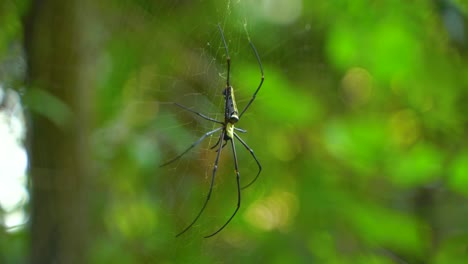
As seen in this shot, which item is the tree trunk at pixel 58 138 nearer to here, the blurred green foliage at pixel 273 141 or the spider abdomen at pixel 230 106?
the blurred green foliage at pixel 273 141

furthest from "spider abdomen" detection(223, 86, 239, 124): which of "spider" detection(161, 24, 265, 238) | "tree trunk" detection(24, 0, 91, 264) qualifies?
"tree trunk" detection(24, 0, 91, 264)

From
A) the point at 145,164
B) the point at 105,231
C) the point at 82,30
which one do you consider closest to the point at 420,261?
the point at 145,164

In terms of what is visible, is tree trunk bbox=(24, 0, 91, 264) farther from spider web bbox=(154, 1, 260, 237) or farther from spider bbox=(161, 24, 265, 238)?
spider bbox=(161, 24, 265, 238)

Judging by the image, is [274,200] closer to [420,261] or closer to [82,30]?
[420,261]

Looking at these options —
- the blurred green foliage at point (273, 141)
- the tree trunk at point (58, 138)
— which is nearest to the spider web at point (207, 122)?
the blurred green foliage at point (273, 141)

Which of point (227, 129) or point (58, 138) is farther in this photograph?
point (58, 138)

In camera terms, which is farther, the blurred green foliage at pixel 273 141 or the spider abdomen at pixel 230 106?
the blurred green foliage at pixel 273 141

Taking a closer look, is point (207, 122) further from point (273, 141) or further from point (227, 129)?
point (273, 141)

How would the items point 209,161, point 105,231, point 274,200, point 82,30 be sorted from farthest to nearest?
point 274,200 → point 105,231 → point 82,30 → point 209,161

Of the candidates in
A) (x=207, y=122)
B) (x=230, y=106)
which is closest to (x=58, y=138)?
(x=207, y=122)
